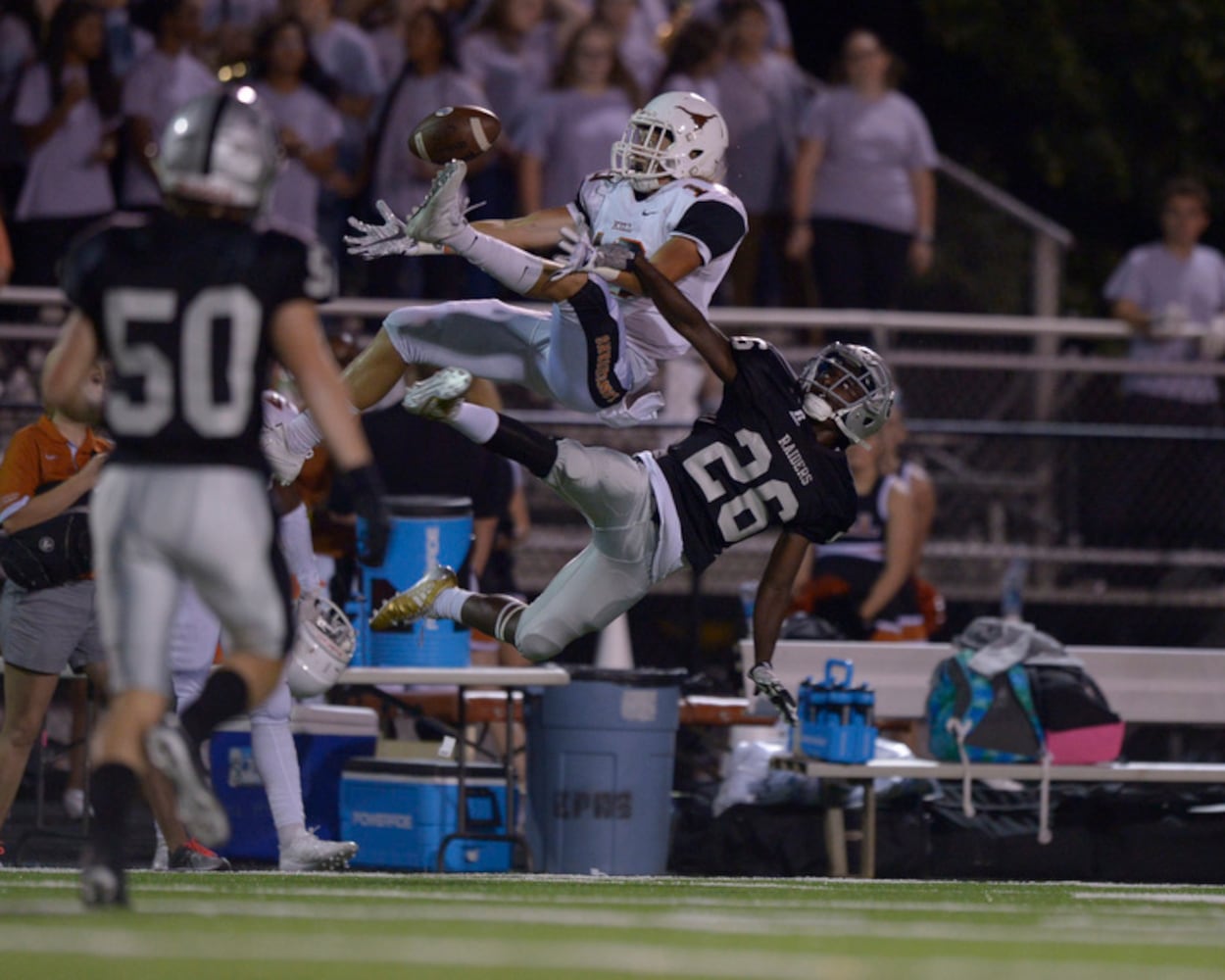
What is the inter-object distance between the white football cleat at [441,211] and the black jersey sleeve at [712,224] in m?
0.79

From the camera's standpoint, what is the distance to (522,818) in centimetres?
965

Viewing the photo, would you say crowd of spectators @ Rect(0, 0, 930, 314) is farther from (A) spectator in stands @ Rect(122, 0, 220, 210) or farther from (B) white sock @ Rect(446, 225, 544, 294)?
(B) white sock @ Rect(446, 225, 544, 294)

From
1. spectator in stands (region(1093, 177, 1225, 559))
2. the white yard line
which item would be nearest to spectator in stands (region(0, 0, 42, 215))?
spectator in stands (region(1093, 177, 1225, 559))

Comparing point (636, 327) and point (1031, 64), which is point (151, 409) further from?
point (1031, 64)

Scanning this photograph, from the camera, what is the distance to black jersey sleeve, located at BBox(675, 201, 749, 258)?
Result: 7688 millimetres

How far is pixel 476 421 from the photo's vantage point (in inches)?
297

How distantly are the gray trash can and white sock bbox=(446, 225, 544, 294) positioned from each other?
2.21m

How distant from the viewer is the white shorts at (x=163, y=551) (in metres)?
5.34

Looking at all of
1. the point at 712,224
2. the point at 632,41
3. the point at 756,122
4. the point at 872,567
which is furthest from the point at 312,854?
the point at 632,41

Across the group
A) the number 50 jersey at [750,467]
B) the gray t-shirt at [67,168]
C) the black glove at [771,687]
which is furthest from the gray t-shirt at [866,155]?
the black glove at [771,687]

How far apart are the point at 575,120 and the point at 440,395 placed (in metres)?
3.89

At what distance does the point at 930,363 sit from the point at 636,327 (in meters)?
3.58

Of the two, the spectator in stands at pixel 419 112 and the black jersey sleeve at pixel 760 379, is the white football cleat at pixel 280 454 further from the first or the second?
the spectator in stands at pixel 419 112

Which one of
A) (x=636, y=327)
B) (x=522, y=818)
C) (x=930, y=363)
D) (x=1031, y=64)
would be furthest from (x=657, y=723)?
(x=1031, y=64)
